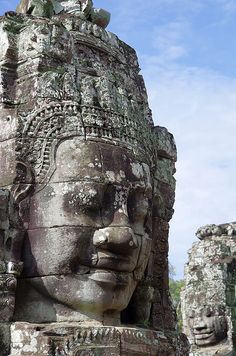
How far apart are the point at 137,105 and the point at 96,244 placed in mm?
1783

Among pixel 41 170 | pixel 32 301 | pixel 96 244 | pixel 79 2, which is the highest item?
pixel 79 2

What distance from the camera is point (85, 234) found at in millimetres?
7371

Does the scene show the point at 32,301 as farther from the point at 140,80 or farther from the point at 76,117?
the point at 140,80

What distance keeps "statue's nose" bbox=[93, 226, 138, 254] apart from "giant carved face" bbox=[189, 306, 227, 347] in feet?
18.6

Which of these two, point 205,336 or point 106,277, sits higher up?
point 205,336

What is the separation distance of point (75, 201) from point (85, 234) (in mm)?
315

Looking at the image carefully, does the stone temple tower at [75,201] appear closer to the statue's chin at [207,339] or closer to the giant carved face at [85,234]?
the giant carved face at [85,234]

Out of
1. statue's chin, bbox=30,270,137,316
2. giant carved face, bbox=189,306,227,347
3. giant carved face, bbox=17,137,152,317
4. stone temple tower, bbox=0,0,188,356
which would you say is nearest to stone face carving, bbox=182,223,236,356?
giant carved face, bbox=189,306,227,347

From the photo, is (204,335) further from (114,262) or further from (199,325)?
(114,262)

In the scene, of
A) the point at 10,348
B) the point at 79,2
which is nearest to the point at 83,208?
the point at 10,348

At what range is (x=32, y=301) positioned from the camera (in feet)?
24.4

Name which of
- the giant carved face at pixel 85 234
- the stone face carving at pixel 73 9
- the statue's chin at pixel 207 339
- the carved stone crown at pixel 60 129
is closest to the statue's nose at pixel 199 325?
the statue's chin at pixel 207 339

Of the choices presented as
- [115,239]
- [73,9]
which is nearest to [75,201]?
[115,239]

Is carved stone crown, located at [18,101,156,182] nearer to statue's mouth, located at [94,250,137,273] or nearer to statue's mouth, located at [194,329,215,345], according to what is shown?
statue's mouth, located at [94,250,137,273]
